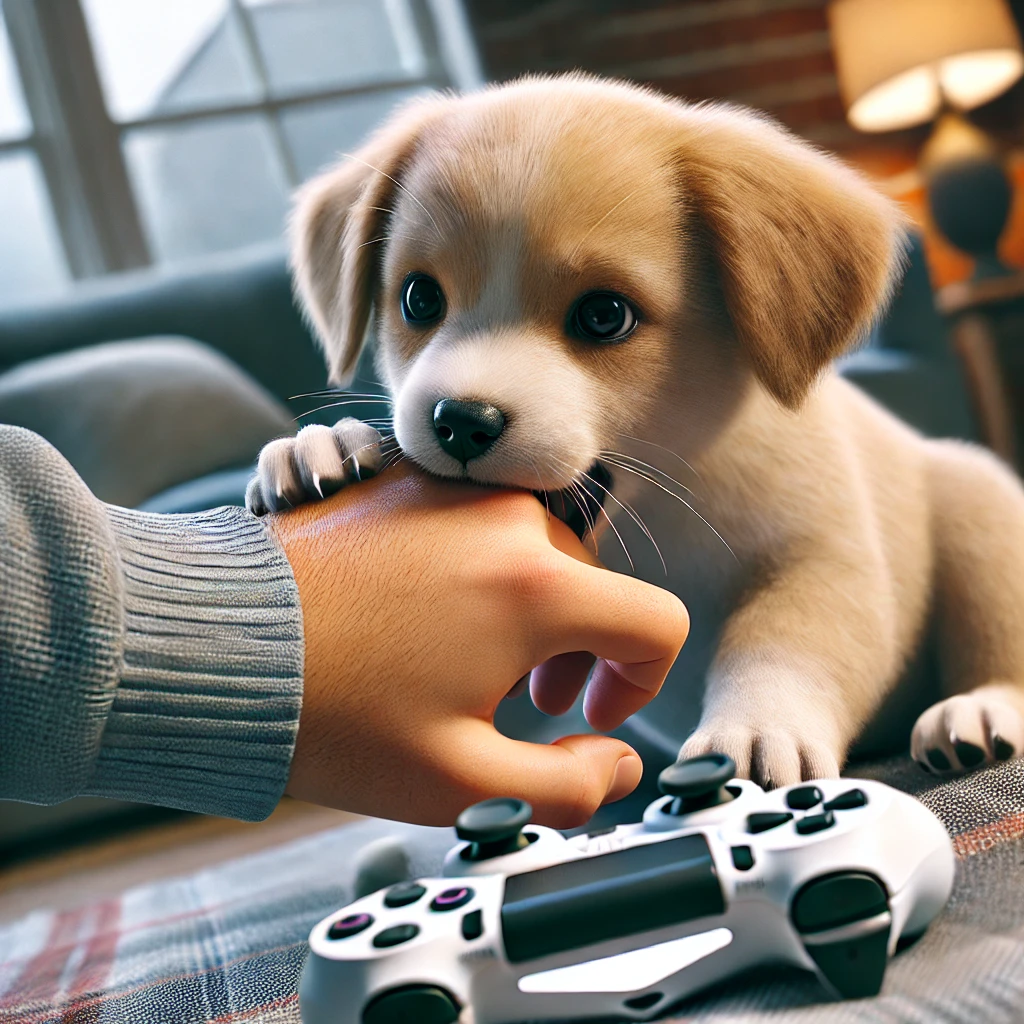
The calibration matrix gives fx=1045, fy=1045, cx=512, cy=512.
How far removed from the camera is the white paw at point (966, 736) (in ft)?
2.68

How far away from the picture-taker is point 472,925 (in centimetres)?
48

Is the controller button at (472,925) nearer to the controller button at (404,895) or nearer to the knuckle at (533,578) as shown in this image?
the controller button at (404,895)

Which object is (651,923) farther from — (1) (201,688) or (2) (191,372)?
(2) (191,372)

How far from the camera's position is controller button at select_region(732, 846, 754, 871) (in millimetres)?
485

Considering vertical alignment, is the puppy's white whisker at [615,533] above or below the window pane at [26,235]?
below

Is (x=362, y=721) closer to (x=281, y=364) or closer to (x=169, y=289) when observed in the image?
(x=281, y=364)

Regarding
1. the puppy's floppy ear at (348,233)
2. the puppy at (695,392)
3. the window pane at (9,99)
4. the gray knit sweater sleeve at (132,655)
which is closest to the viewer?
the gray knit sweater sleeve at (132,655)

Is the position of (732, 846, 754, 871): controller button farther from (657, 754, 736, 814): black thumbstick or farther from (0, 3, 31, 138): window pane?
(0, 3, 31, 138): window pane

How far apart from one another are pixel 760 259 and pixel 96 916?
1.02m

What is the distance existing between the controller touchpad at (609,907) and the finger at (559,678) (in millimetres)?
271

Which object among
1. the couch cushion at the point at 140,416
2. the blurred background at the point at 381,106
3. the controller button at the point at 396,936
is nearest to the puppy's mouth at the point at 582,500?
the controller button at the point at 396,936

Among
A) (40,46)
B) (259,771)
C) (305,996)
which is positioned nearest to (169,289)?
(40,46)

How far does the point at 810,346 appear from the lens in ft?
2.92

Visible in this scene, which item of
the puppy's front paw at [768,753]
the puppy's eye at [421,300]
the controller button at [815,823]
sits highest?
the puppy's eye at [421,300]
